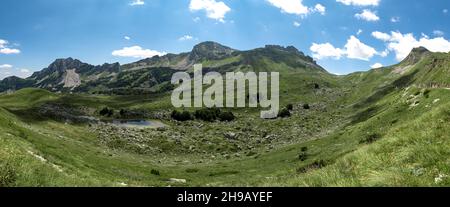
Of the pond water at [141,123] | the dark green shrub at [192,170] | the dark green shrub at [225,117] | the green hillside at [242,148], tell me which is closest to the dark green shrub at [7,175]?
the green hillside at [242,148]

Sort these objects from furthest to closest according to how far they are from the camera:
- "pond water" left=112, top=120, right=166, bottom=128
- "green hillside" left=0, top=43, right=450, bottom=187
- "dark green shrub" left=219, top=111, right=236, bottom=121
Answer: "dark green shrub" left=219, top=111, right=236, bottom=121, "pond water" left=112, top=120, right=166, bottom=128, "green hillside" left=0, top=43, right=450, bottom=187

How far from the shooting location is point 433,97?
51031mm

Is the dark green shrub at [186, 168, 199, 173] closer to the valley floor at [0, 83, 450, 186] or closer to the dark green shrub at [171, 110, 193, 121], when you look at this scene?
the valley floor at [0, 83, 450, 186]

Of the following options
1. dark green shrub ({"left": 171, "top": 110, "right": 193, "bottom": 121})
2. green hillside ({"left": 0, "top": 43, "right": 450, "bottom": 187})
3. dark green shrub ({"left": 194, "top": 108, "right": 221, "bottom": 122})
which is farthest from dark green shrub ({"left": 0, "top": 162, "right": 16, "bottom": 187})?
dark green shrub ({"left": 194, "top": 108, "right": 221, "bottom": 122})

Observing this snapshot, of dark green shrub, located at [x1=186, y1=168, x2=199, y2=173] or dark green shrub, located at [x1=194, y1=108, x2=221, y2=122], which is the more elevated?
dark green shrub, located at [x1=194, y1=108, x2=221, y2=122]

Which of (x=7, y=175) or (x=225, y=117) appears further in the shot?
(x=225, y=117)

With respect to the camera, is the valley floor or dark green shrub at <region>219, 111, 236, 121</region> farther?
dark green shrub at <region>219, 111, 236, 121</region>

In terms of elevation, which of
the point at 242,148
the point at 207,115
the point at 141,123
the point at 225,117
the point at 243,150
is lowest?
the point at 243,150

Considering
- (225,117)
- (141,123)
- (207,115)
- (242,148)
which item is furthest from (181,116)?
(242,148)

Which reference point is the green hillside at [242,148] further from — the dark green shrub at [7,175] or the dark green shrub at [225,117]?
the dark green shrub at [225,117]

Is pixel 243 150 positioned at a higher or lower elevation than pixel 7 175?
lower

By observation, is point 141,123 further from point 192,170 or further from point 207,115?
point 192,170
